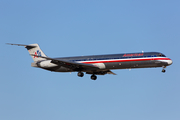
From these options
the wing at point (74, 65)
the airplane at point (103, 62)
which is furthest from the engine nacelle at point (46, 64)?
the wing at point (74, 65)

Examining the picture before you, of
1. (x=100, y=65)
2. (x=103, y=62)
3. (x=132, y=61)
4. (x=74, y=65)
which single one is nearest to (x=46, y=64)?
(x=74, y=65)

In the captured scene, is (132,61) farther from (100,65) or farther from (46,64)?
(46,64)

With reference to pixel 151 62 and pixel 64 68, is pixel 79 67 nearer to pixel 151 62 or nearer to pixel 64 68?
pixel 64 68

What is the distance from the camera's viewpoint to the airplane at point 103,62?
50344mm

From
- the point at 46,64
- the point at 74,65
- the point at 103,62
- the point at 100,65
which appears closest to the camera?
the point at 103,62

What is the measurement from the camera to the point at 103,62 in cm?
5197

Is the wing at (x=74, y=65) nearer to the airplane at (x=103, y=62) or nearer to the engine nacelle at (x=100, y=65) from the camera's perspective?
the airplane at (x=103, y=62)

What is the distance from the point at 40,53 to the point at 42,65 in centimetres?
413

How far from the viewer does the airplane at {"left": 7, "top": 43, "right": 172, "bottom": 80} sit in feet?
165

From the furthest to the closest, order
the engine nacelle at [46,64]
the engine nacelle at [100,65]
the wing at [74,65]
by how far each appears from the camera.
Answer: the engine nacelle at [46,64] < the engine nacelle at [100,65] < the wing at [74,65]

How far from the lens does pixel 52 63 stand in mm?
55062

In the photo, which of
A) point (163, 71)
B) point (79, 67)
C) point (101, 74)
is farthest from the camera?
point (101, 74)

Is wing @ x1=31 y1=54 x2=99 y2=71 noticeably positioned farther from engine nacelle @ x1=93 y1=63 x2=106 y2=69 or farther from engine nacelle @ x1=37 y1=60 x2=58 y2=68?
engine nacelle @ x1=37 y1=60 x2=58 y2=68

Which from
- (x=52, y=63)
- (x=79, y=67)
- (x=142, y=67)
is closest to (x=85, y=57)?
(x=79, y=67)
